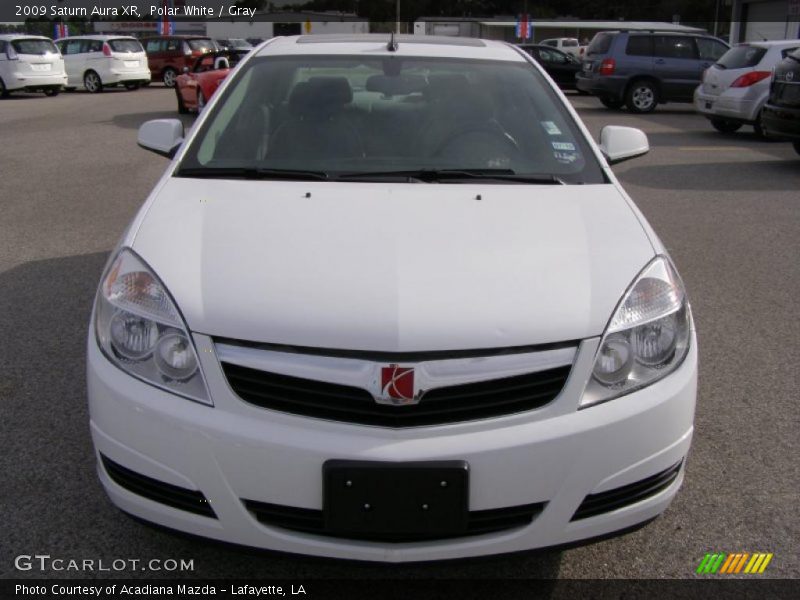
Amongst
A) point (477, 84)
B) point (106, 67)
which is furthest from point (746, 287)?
point (106, 67)

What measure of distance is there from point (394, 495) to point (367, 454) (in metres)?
0.12

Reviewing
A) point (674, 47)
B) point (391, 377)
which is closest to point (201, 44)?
point (674, 47)

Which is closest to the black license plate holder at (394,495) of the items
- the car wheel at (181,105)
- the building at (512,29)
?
the car wheel at (181,105)

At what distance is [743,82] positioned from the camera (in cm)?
1414

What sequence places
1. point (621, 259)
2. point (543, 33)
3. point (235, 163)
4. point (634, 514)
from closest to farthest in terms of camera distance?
point (634, 514)
point (621, 259)
point (235, 163)
point (543, 33)

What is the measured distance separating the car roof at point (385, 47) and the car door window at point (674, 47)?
1638 cm

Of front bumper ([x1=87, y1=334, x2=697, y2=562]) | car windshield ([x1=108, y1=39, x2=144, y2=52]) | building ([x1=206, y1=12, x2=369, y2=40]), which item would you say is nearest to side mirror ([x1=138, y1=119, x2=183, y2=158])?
front bumper ([x1=87, y1=334, x2=697, y2=562])

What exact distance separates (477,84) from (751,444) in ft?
6.35

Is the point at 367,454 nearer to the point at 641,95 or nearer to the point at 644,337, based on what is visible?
the point at 644,337

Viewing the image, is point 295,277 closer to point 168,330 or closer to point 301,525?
point 168,330

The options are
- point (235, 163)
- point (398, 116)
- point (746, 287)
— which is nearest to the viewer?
point (235, 163)

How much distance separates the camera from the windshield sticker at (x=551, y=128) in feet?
12.0

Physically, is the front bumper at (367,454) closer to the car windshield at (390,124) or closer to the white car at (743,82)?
the car windshield at (390,124)

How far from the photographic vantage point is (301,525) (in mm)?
2297
